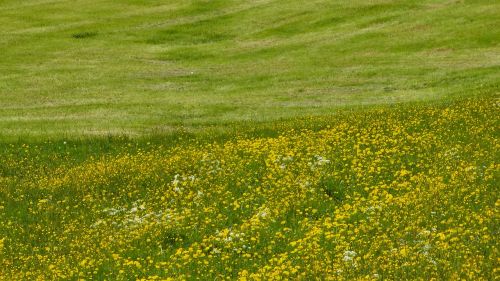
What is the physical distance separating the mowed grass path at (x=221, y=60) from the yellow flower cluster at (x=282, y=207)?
674 centimetres

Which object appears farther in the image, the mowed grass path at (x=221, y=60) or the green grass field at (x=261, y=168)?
the mowed grass path at (x=221, y=60)

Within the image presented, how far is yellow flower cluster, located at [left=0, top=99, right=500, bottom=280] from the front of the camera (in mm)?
12875

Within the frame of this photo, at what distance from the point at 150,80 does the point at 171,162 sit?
77.4 feet

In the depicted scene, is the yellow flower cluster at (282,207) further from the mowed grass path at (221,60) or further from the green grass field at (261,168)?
the mowed grass path at (221,60)

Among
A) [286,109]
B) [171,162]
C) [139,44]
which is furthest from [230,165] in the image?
[139,44]

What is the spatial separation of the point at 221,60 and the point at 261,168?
3240 centimetres

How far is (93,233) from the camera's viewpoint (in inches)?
688

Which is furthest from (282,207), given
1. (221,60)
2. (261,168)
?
(221,60)

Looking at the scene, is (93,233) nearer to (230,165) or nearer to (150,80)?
(230,165)

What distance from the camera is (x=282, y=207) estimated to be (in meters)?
16.5

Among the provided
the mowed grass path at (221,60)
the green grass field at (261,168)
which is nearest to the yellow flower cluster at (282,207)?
the green grass field at (261,168)

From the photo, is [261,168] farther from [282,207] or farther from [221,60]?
[221,60]

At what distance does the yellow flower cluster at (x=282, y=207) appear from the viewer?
12.9 metres

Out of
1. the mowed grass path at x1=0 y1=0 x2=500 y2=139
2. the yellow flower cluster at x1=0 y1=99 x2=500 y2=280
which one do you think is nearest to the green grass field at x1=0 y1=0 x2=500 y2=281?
the yellow flower cluster at x1=0 y1=99 x2=500 y2=280
